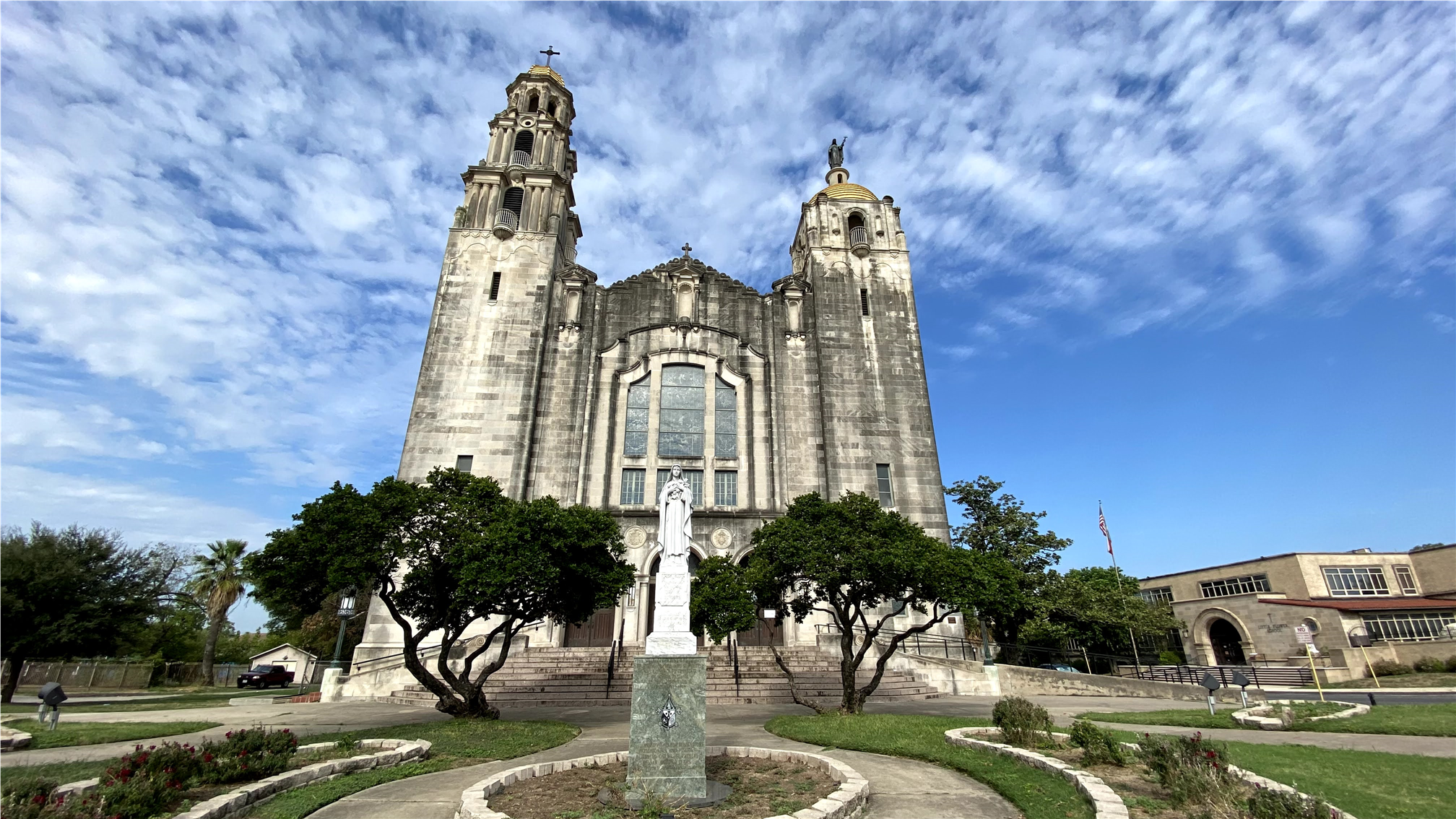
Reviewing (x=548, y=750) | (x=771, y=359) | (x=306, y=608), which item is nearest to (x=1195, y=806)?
(x=548, y=750)

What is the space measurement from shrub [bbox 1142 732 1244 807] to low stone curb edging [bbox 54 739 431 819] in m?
10.9

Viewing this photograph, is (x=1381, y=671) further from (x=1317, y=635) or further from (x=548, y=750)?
(x=548, y=750)

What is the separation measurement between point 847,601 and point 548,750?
884 cm

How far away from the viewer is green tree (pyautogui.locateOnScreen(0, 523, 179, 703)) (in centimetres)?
2073

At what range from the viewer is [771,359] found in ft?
111

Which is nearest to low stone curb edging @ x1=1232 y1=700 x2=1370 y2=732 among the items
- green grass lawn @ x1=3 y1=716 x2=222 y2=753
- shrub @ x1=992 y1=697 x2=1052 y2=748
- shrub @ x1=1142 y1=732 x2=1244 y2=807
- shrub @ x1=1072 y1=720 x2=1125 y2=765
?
shrub @ x1=992 y1=697 x2=1052 y2=748

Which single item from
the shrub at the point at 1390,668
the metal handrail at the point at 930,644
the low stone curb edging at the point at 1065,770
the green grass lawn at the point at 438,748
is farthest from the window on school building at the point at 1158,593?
the green grass lawn at the point at 438,748

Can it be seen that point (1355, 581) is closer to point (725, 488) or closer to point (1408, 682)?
point (1408, 682)

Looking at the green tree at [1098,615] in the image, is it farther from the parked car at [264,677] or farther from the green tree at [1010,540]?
the parked car at [264,677]

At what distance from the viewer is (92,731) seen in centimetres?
1464

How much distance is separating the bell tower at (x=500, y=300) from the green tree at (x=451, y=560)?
11325mm

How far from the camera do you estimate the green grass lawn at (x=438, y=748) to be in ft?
26.6

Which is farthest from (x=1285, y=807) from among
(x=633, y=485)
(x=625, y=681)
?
(x=633, y=485)

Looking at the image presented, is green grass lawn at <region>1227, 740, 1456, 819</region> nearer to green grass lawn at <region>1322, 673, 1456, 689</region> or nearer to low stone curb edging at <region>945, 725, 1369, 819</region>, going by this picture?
low stone curb edging at <region>945, 725, 1369, 819</region>
